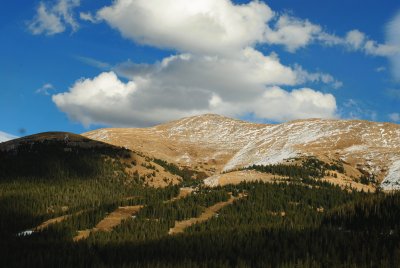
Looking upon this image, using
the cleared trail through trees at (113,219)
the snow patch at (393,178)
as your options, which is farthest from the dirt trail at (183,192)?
the snow patch at (393,178)

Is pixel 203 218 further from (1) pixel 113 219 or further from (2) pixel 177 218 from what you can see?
(1) pixel 113 219

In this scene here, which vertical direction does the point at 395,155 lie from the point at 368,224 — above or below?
above

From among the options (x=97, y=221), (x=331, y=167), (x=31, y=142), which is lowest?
(x=97, y=221)

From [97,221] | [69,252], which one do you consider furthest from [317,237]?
[97,221]

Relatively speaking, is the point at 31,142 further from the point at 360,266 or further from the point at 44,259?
the point at 360,266

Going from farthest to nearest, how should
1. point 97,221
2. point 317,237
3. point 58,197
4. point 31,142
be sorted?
point 31,142
point 58,197
point 97,221
point 317,237

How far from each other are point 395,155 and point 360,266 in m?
152

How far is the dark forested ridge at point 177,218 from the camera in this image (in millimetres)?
32750

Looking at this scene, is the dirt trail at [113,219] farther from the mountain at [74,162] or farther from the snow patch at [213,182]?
the mountain at [74,162]

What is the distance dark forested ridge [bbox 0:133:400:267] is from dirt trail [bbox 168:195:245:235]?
3.28 feet

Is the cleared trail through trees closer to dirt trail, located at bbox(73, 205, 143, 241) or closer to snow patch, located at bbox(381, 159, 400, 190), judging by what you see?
dirt trail, located at bbox(73, 205, 143, 241)

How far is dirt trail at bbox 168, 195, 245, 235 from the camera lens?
2579 inches

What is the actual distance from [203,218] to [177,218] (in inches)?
174

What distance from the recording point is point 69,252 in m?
40.1
